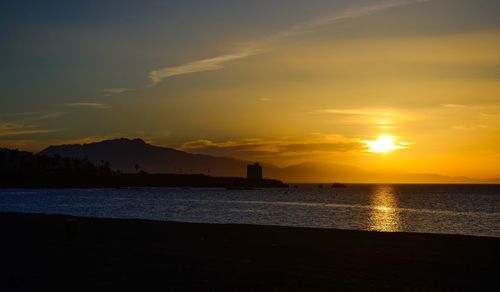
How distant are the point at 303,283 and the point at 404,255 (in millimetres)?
8903

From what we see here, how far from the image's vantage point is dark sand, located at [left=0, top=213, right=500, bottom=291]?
727 inches

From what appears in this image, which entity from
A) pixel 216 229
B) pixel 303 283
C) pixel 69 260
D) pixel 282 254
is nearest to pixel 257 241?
pixel 282 254

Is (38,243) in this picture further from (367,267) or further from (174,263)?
(367,267)

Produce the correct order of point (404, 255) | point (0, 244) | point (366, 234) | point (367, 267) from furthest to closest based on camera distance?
1. point (366, 234)
2. point (0, 244)
3. point (404, 255)
4. point (367, 267)

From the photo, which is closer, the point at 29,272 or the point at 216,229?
the point at 29,272

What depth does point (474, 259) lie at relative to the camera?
25.0m

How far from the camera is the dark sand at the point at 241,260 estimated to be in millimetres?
18469

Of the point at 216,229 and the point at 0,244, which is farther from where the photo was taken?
the point at 216,229

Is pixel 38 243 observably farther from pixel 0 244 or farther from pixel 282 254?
pixel 282 254

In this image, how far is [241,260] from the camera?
78.2 ft

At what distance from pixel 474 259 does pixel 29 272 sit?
17366 mm

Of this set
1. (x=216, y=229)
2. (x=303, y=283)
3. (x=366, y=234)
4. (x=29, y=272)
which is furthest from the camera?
(x=216, y=229)

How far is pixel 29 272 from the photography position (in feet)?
66.9

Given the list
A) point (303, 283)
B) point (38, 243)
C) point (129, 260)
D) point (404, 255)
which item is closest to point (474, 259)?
point (404, 255)
